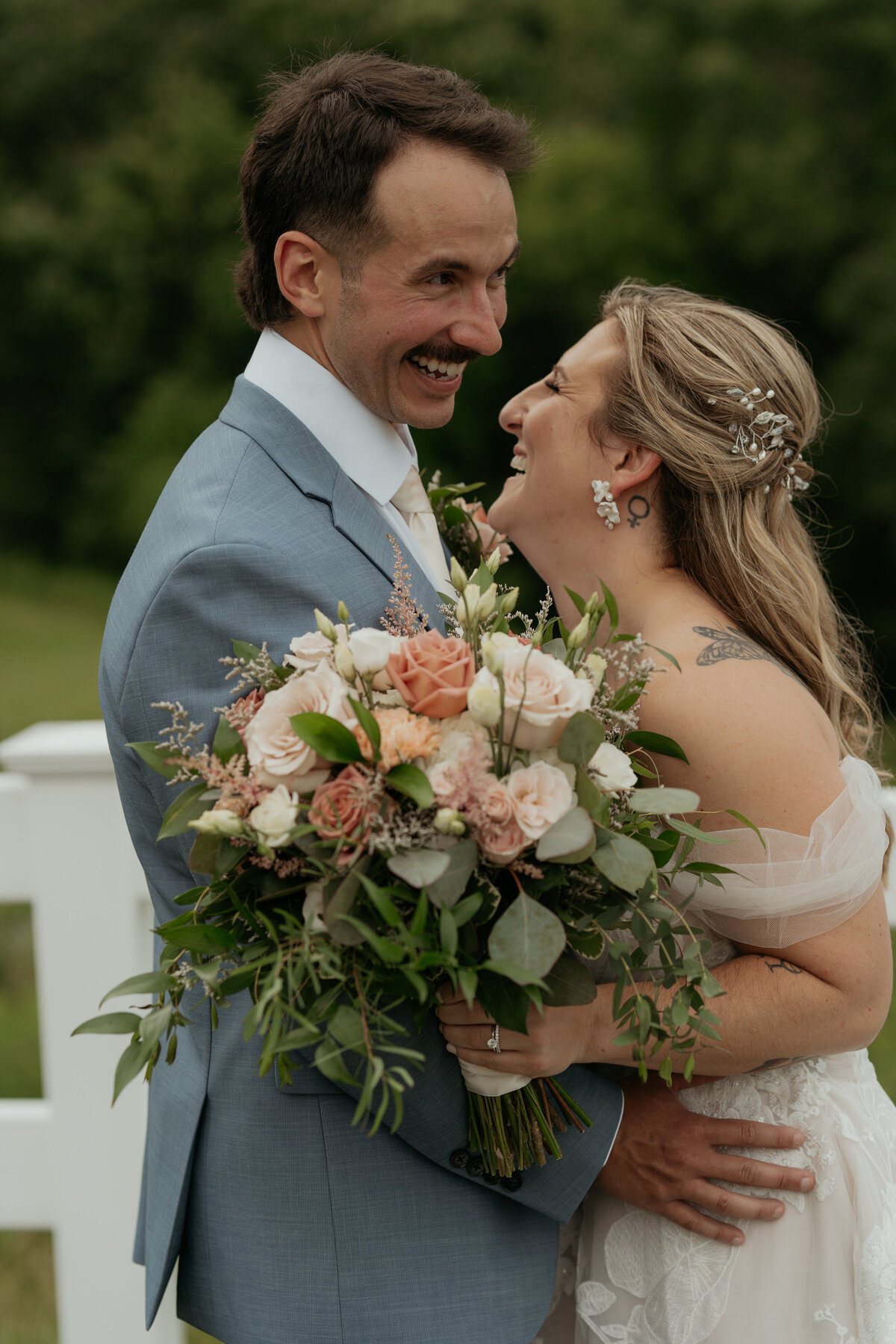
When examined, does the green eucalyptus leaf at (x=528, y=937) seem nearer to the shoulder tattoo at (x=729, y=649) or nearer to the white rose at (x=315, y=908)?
the white rose at (x=315, y=908)

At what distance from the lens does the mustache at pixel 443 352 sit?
251cm

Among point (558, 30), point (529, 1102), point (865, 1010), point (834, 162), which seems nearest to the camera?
point (529, 1102)

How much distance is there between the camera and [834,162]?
46.4 feet

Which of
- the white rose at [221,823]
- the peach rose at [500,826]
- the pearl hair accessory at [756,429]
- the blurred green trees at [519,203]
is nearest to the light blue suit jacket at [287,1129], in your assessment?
the white rose at [221,823]

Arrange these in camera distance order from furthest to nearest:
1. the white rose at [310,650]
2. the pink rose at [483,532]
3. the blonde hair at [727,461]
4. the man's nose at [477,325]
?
the pink rose at [483,532], the blonde hair at [727,461], the man's nose at [477,325], the white rose at [310,650]

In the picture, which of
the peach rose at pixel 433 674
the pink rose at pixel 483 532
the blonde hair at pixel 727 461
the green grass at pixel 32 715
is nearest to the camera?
the peach rose at pixel 433 674

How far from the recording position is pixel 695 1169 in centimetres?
237

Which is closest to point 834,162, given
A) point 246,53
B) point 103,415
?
point 246,53

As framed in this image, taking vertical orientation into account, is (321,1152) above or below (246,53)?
below

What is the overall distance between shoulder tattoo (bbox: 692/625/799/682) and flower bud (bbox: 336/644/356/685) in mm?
847

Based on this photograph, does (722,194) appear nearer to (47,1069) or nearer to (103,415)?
(103,415)

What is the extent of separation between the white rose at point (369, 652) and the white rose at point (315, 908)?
1.03ft

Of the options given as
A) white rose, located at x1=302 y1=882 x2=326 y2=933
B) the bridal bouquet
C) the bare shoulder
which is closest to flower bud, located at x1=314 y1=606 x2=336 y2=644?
the bridal bouquet

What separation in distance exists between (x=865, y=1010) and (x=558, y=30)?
1683 centimetres
